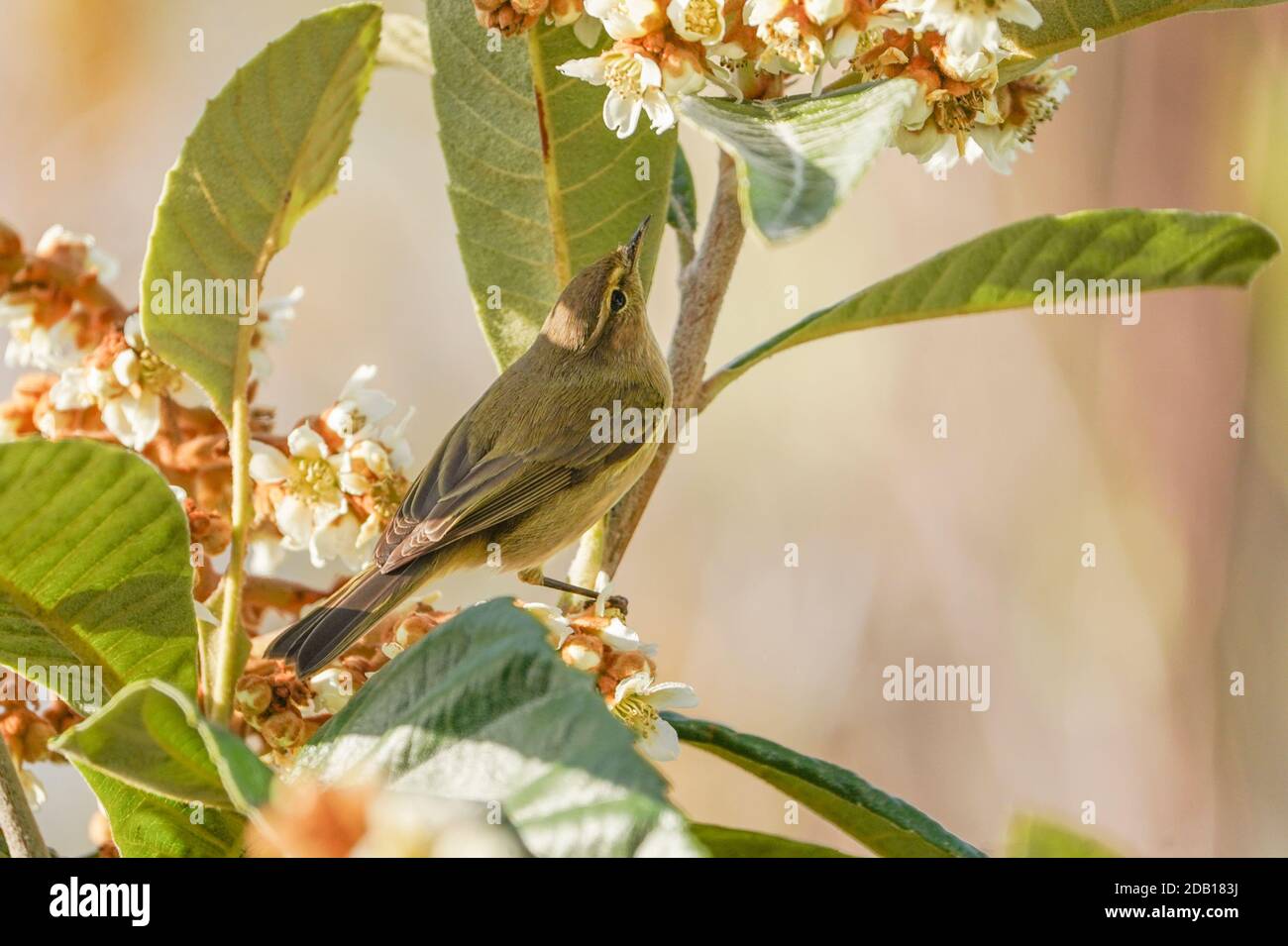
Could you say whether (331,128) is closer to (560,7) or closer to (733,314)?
(560,7)

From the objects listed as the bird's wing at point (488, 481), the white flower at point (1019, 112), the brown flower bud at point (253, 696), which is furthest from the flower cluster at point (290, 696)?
the bird's wing at point (488, 481)

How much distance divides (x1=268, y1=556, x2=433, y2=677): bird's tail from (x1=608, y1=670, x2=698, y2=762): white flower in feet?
0.96

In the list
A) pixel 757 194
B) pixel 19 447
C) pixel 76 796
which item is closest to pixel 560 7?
pixel 757 194

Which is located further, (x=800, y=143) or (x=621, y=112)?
(x=621, y=112)

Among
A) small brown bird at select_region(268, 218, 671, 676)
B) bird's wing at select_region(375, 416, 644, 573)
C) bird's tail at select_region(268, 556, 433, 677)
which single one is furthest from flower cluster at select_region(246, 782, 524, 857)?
bird's wing at select_region(375, 416, 644, 573)

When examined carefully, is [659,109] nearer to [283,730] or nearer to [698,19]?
[698,19]

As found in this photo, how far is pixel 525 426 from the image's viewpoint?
2.54m

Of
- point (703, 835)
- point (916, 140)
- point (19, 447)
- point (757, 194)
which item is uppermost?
point (916, 140)

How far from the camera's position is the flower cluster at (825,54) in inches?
44.2

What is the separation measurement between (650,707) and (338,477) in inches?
17.0

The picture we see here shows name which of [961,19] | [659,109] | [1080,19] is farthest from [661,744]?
[1080,19]

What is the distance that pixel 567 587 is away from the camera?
151 centimetres

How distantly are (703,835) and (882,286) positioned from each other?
→ 0.57 meters

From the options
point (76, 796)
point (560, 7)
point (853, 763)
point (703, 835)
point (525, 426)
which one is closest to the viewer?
point (703, 835)
